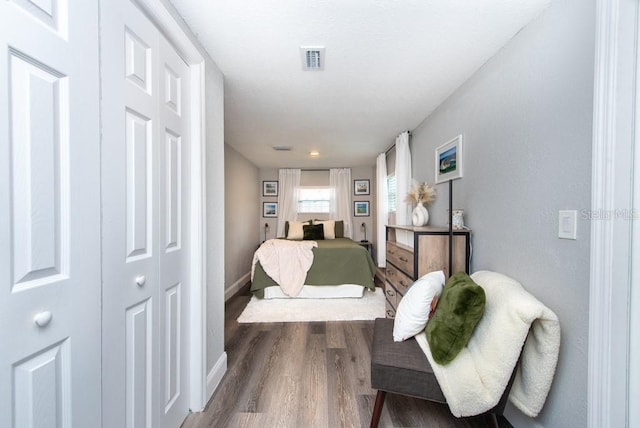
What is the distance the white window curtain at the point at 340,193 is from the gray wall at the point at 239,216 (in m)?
1.73

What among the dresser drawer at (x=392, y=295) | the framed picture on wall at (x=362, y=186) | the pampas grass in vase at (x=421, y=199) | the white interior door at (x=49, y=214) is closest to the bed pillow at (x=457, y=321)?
the dresser drawer at (x=392, y=295)

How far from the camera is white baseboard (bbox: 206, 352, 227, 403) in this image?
164cm

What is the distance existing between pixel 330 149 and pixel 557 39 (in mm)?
3105

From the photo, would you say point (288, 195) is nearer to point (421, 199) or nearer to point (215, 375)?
point (421, 199)

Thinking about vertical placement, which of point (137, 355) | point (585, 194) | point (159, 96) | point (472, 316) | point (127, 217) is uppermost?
point (159, 96)

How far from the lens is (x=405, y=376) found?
4.09 feet

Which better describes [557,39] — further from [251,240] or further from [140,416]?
[251,240]

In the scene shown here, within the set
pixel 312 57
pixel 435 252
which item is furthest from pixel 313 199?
pixel 312 57

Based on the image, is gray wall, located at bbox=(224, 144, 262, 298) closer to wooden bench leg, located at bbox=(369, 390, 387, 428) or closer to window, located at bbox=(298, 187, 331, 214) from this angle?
window, located at bbox=(298, 187, 331, 214)

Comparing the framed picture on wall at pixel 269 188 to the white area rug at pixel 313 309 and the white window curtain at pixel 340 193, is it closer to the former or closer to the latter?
the white window curtain at pixel 340 193

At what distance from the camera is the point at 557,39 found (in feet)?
3.99

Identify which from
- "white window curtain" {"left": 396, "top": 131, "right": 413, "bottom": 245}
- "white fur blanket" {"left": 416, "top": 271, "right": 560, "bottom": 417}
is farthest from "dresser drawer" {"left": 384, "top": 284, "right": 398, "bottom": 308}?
"white fur blanket" {"left": 416, "top": 271, "right": 560, "bottom": 417}

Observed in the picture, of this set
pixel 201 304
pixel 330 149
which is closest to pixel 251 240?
pixel 330 149

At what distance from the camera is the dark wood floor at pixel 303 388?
1.46 m
